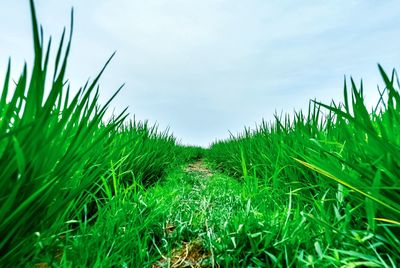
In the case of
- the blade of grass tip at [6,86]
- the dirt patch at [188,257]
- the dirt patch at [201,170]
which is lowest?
the dirt patch at [188,257]

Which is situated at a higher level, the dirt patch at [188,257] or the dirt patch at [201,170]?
the dirt patch at [201,170]

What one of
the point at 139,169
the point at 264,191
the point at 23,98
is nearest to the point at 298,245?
the point at 264,191

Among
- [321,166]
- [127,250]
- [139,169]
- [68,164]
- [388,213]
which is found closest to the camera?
[68,164]

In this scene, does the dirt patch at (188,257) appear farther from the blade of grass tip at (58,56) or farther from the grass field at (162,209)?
the blade of grass tip at (58,56)

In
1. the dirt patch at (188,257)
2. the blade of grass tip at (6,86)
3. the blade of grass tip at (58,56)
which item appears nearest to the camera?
the blade of grass tip at (58,56)

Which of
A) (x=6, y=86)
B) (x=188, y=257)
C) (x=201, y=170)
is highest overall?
(x=201, y=170)

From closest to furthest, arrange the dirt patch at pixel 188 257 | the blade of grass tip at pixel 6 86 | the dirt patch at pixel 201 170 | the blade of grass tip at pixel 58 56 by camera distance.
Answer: the blade of grass tip at pixel 58 56 < the blade of grass tip at pixel 6 86 < the dirt patch at pixel 188 257 < the dirt patch at pixel 201 170

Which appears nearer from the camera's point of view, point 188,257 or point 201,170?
point 188,257

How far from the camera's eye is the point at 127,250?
128cm

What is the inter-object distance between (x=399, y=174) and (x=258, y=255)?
1.71 feet

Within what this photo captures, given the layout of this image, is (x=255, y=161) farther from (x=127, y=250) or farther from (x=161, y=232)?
(x=127, y=250)

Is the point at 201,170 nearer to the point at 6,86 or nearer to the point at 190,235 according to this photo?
the point at 190,235

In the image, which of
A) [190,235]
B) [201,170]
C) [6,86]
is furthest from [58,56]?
[201,170]

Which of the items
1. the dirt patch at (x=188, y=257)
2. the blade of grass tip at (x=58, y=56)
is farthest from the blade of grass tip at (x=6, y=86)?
the dirt patch at (x=188, y=257)
